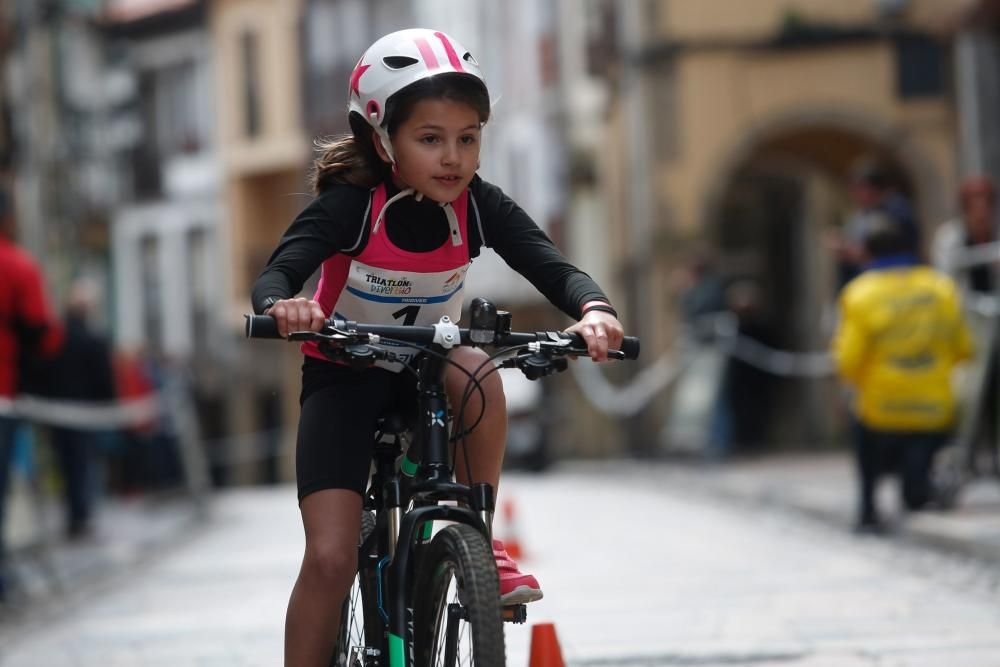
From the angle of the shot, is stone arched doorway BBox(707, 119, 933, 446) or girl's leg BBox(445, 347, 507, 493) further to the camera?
stone arched doorway BBox(707, 119, 933, 446)

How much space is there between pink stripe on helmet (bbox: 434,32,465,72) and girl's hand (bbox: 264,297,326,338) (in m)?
0.67

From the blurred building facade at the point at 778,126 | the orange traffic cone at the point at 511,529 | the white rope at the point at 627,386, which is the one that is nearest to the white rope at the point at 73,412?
the orange traffic cone at the point at 511,529

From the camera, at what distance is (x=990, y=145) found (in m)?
17.4

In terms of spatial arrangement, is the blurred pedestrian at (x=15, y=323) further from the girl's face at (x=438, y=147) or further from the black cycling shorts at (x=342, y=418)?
the girl's face at (x=438, y=147)

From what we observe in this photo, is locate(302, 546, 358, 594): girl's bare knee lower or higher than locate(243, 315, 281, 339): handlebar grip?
lower

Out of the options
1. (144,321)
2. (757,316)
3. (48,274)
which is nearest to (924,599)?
(757,316)

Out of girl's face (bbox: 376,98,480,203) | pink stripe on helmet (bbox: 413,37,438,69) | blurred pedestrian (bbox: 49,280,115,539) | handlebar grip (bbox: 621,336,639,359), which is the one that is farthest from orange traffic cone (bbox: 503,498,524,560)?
pink stripe on helmet (bbox: 413,37,438,69)

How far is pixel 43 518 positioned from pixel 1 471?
128cm

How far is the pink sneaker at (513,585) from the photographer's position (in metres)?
4.14

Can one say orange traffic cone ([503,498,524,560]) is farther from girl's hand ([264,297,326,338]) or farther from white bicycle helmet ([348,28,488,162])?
girl's hand ([264,297,326,338])

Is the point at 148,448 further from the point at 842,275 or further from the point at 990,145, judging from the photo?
the point at 842,275

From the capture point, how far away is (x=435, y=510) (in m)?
4.15

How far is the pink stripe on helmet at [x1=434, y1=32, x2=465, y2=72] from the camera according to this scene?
432cm

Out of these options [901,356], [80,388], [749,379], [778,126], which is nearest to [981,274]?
[901,356]
